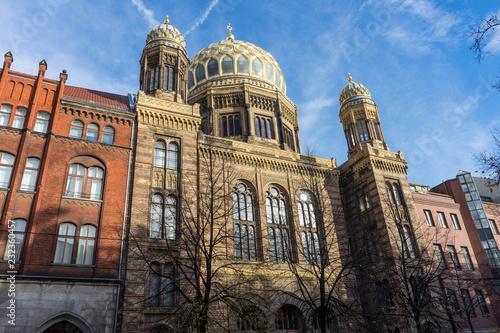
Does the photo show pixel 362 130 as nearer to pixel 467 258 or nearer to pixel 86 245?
pixel 467 258

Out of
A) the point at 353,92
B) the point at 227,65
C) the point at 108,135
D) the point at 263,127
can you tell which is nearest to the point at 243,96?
the point at 263,127

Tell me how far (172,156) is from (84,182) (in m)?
5.80

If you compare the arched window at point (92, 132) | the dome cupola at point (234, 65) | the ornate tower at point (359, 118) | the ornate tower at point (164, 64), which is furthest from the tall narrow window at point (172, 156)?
the ornate tower at point (359, 118)

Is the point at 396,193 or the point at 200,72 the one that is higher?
the point at 200,72

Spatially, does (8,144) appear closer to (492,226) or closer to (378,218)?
(378,218)

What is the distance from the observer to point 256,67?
40.6 m

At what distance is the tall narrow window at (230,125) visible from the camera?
3659 cm

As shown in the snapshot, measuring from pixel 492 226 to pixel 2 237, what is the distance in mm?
41722

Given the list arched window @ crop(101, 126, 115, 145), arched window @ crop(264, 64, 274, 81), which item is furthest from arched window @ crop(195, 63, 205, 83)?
arched window @ crop(101, 126, 115, 145)

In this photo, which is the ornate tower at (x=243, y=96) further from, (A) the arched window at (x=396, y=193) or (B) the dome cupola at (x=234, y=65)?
(A) the arched window at (x=396, y=193)

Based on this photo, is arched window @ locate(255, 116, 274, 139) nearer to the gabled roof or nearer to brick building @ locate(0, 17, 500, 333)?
brick building @ locate(0, 17, 500, 333)

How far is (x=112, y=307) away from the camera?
1892 cm

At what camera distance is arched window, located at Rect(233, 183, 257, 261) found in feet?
83.2

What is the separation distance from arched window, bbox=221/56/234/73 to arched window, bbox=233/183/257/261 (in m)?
16.5
